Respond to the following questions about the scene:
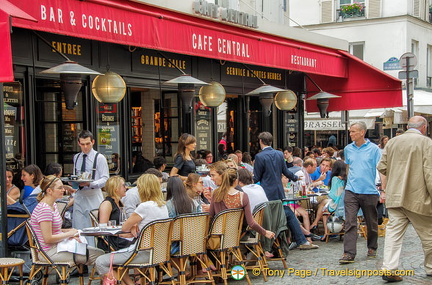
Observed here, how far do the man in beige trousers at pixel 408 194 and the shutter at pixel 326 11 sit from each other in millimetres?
23753

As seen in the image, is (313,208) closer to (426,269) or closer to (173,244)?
(426,269)

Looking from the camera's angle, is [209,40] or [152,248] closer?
[152,248]

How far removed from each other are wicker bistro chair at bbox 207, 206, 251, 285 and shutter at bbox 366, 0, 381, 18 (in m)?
23.3

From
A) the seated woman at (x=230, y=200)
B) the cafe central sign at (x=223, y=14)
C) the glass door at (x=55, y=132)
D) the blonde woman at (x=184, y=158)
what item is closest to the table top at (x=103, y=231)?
the seated woman at (x=230, y=200)

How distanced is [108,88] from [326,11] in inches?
869

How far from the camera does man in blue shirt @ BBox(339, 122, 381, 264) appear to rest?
843 centimetres

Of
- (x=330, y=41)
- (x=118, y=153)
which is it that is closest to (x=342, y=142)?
(x=330, y=41)

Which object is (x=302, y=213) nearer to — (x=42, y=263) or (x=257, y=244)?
(x=257, y=244)

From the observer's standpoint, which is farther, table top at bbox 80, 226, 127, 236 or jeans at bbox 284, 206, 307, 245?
jeans at bbox 284, 206, 307, 245

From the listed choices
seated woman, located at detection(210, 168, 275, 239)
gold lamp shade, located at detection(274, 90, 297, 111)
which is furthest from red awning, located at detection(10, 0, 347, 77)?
seated woman, located at detection(210, 168, 275, 239)

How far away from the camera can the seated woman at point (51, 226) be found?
Result: 266 inches

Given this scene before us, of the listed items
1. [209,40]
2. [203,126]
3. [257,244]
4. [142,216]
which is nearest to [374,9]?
[203,126]

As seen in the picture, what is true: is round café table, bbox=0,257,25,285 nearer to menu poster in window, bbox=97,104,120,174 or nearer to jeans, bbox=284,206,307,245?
jeans, bbox=284,206,307,245

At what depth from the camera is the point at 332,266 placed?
844 cm
